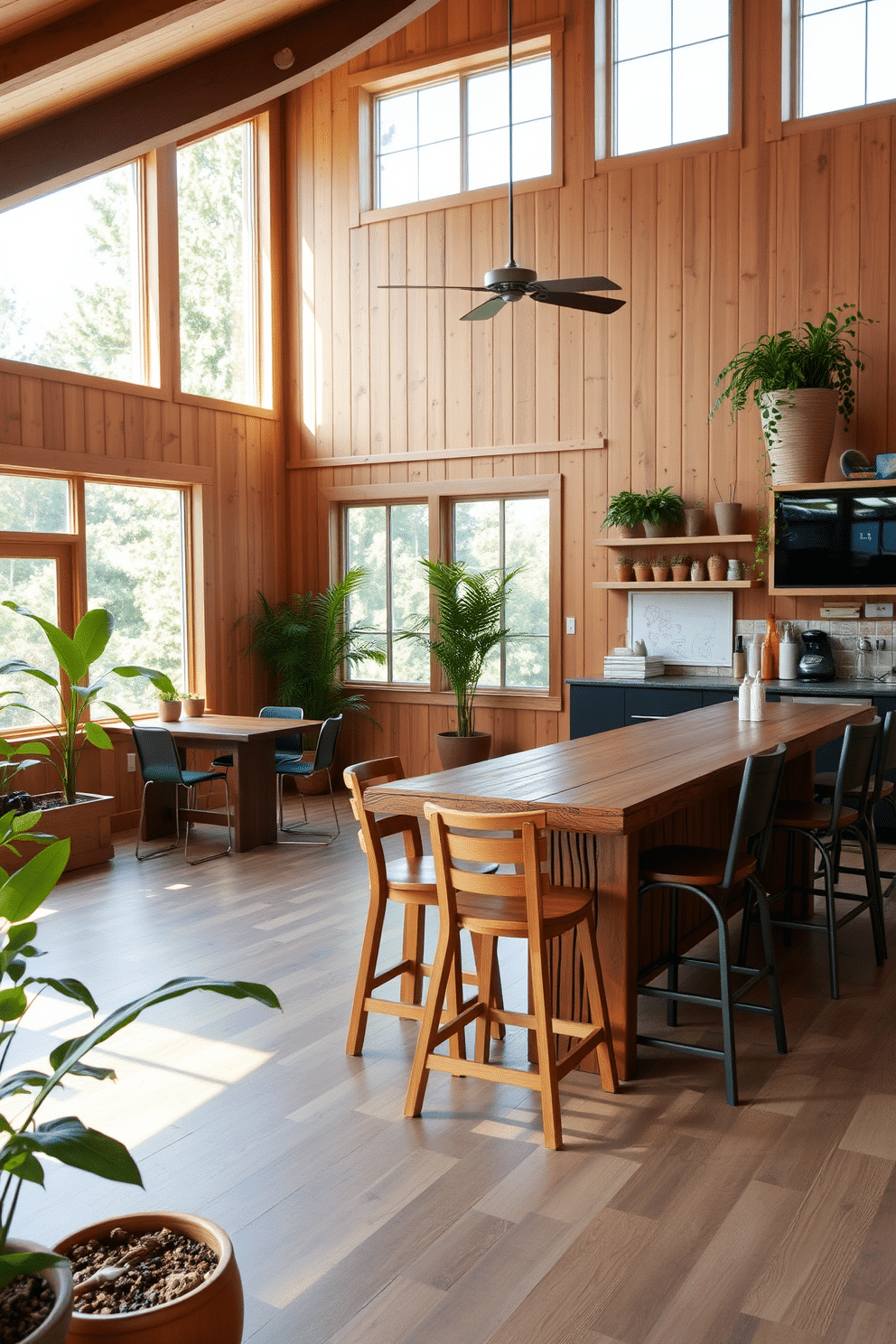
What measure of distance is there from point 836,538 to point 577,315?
2459 millimetres

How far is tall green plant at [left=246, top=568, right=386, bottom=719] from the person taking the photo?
28.0 feet

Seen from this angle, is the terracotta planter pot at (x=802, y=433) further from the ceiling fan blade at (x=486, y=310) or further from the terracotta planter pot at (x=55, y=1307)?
the terracotta planter pot at (x=55, y=1307)

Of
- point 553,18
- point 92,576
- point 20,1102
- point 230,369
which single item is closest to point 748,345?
point 553,18

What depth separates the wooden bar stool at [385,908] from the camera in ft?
11.2

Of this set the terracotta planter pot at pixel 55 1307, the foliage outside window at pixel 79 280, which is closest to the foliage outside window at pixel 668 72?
the foliage outside window at pixel 79 280

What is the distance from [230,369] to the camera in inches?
338

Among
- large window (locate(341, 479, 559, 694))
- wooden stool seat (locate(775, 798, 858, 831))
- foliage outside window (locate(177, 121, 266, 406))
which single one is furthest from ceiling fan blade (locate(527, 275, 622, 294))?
foliage outside window (locate(177, 121, 266, 406))

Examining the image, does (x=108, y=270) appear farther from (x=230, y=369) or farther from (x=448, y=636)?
(x=448, y=636)

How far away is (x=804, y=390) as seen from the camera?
21.3 feet

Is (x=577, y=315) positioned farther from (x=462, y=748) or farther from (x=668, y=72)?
(x=462, y=748)

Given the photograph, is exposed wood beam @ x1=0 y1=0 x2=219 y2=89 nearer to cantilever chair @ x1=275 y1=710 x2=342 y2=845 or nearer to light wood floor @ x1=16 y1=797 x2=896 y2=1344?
light wood floor @ x1=16 y1=797 x2=896 y2=1344

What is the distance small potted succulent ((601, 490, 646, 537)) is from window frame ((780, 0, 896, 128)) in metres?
2.40

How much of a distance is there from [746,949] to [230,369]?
6028mm

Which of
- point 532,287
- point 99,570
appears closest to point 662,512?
point 532,287
